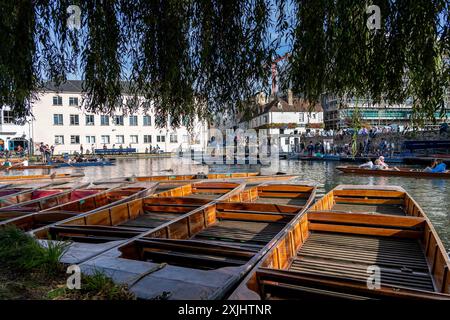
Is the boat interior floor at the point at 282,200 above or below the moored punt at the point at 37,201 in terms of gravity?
below

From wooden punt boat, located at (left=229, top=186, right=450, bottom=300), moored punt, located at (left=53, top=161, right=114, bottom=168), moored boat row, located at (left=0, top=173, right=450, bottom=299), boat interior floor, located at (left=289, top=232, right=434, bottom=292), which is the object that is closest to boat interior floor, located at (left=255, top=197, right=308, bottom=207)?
moored boat row, located at (left=0, top=173, right=450, bottom=299)

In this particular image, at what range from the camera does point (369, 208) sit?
8.87 m

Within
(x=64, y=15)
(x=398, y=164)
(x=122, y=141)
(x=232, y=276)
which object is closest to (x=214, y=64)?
(x=64, y=15)

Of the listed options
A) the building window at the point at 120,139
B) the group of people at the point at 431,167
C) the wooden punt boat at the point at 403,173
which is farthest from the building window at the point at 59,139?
the group of people at the point at 431,167

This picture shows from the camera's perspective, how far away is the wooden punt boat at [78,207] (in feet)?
21.1

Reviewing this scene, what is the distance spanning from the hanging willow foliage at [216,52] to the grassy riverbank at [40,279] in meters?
1.84

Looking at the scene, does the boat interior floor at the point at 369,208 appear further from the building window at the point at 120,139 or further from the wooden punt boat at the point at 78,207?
the building window at the point at 120,139

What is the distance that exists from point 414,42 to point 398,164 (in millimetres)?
33113

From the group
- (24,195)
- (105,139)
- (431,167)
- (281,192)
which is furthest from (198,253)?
(105,139)

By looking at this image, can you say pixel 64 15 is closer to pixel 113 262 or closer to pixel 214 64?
pixel 214 64

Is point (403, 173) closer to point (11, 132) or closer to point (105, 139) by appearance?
point (105, 139)

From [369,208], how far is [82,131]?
1798 inches

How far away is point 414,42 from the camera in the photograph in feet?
8.61
